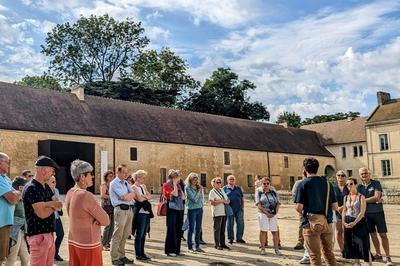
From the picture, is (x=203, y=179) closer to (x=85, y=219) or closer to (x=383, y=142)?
(x=383, y=142)

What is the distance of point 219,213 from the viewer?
1055cm

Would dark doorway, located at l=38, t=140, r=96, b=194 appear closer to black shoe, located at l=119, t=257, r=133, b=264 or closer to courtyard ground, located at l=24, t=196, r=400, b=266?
courtyard ground, located at l=24, t=196, r=400, b=266

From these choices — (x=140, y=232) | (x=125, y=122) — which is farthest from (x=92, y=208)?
(x=125, y=122)

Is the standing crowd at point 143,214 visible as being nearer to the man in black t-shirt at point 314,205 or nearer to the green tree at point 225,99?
the man in black t-shirt at point 314,205

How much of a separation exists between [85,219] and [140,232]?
428 cm

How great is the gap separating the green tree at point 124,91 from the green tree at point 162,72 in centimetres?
555

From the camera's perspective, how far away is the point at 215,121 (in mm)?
44125

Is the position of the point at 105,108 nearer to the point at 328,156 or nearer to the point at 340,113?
the point at 328,156

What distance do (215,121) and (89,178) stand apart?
3917cm

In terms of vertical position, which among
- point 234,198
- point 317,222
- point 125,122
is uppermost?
point 125,122

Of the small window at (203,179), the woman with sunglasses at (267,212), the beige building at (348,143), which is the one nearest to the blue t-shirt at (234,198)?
the woman with sunglasses at (267,212)

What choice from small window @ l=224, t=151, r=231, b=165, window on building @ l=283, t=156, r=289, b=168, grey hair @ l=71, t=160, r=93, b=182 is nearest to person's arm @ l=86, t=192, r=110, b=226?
grey hair @ l=71, t=160, r=93, b=182

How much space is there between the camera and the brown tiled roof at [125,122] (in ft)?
100

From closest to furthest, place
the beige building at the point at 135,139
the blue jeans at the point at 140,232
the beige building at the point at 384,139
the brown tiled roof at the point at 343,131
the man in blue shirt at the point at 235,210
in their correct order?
the blue jeans at the point at 140,232, the man in blue shirt at the point at 235,210, the beige building at the point at 135,139, the beige building at the point at 384,139, the brown tiled roof at the point at 343,131
